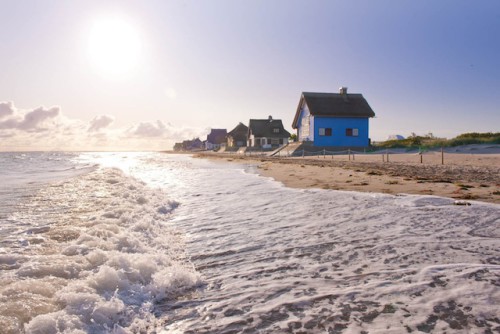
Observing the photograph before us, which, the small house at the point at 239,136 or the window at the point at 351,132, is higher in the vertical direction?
the small house at the point at 239,136

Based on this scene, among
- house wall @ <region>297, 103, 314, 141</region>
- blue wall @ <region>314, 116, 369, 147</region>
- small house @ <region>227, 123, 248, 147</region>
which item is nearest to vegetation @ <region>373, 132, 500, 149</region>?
blue wall @ <region>314, 116, 369, 147</region>

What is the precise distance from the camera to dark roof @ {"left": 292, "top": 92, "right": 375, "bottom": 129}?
126ft

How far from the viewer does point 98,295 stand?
2979mm

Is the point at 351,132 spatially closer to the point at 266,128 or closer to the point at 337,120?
the point at 337,120

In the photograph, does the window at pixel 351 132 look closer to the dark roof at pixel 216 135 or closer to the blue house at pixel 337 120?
the blue house at pixel 337 120

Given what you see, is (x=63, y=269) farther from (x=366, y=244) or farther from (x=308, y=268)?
(x=366, y=244)

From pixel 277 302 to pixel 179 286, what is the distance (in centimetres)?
114

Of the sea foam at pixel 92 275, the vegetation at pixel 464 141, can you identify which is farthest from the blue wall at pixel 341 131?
the sea foam at pixel 92 275

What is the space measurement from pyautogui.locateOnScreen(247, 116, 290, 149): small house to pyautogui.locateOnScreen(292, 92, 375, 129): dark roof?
21.2 meters

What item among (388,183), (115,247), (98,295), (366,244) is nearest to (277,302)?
(98,295)

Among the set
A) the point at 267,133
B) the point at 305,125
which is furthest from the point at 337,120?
the point at 267,133

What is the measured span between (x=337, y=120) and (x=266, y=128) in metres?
25.4

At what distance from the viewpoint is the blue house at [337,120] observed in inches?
1512

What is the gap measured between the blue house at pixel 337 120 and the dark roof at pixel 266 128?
72.4 ft
